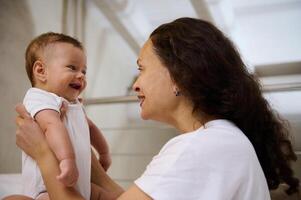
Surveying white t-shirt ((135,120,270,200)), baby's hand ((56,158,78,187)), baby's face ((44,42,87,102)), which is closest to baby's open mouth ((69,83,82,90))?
baby's face ((44,42,87,102))

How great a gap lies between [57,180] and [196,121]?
1.32 feet

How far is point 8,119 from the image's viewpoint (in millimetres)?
2031

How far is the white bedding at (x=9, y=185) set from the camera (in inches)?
61.6

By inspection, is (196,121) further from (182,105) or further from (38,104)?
(38,104)

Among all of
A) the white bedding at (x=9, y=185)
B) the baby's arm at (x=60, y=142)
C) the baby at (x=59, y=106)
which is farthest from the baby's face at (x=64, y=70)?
the white bedding at (x=9, y=185)

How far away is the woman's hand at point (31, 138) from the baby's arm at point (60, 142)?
0.02m

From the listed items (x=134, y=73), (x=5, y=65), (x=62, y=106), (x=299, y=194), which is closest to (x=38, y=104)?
(x=62, y=106)

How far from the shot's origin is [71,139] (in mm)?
1001

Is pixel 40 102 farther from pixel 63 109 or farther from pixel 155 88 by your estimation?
pixel 155 88

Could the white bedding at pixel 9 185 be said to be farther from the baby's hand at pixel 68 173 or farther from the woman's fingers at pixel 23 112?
the baby's hand at pixel 68 173

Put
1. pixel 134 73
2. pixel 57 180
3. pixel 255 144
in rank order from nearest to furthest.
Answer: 1. pixel 57 180
2. pixel 255 144
3. pixel 134 73

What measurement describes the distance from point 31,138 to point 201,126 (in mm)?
478

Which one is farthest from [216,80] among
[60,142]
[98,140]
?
[98,140]

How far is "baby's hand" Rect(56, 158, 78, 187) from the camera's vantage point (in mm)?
843
